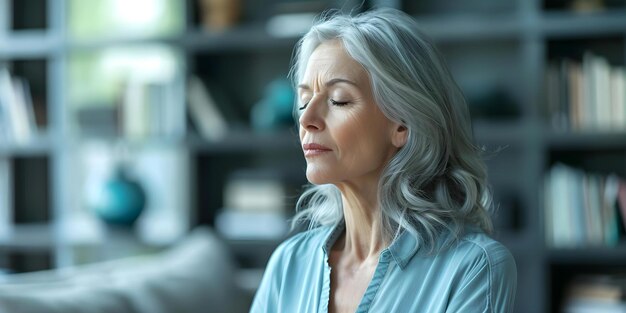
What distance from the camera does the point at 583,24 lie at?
3.39 metres

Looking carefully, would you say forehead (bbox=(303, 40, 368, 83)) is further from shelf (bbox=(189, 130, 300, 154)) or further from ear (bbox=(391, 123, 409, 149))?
shelf (bbox=(189, 130, 300, 154))

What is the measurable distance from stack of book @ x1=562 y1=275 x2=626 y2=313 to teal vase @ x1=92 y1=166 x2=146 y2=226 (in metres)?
1.73

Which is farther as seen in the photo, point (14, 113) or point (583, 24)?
point (14, 113)

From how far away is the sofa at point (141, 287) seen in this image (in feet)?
5.59

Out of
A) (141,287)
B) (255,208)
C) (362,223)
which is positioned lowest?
(255,208)

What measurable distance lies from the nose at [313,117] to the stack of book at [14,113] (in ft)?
9.35

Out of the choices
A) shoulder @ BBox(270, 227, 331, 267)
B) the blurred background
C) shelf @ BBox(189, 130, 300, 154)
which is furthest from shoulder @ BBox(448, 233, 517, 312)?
shelf @ BBox(189, 130, 300, 154)

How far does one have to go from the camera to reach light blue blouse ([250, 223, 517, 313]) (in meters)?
1.33

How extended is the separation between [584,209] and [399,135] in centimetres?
221

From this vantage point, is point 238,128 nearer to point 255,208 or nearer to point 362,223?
point 255,208

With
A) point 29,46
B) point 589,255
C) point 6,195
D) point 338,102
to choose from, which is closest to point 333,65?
point 338,102

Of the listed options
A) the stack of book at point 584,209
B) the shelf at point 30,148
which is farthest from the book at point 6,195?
the stack of book at point 584,209

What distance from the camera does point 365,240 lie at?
4.90 ft

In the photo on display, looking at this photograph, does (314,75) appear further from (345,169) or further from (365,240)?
(365,240)
